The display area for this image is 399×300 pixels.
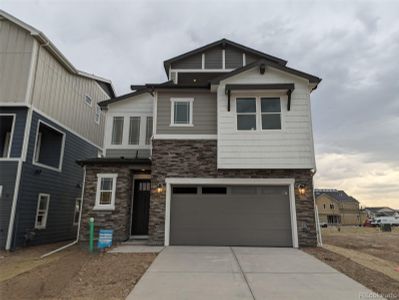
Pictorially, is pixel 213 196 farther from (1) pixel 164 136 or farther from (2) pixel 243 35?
(2) pixel 243 35

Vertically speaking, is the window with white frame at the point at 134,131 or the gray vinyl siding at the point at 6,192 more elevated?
the window with white frame at the point at 134,131

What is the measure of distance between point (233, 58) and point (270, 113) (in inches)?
201

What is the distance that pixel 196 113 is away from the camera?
34.0 ft

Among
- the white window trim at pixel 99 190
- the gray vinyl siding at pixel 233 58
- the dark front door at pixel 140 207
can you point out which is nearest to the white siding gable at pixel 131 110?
the white window trim at pixel 99 190

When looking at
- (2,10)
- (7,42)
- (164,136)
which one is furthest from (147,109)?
(2,10)

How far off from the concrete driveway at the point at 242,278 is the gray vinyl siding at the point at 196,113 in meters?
4.78

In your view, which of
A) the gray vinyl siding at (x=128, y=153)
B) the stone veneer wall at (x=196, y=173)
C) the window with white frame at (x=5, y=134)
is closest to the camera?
the stone veneer wall at (x=196, y=173)

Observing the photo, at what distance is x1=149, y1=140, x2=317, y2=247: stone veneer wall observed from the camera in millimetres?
9469

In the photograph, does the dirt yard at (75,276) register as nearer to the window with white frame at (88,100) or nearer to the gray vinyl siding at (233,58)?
the window with white frame at (88,100)

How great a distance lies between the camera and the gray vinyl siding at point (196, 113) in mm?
10211

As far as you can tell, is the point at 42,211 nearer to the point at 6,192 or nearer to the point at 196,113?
the point at 6,192

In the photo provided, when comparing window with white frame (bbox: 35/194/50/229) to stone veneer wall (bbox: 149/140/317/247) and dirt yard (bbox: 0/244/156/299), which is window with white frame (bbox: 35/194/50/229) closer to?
dirt yard (bbox: 0/244/156/299)

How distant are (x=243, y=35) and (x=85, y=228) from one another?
14.6 meters

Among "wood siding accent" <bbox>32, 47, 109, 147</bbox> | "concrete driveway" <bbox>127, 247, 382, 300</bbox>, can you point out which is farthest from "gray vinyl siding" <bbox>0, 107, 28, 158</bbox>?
"concrete driveway" <bbox>127, 247, 382, 300</bbox>
